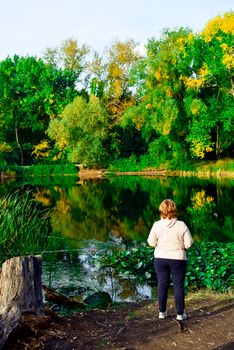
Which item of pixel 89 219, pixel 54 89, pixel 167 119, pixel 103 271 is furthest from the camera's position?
pixel 54 89

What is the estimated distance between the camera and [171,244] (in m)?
5.49

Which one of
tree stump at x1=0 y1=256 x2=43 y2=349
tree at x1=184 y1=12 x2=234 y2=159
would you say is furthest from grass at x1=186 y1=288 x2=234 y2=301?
tree at x1=184 y1=12 x2=234 y2=159

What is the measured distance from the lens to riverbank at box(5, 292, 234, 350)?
16.5ft

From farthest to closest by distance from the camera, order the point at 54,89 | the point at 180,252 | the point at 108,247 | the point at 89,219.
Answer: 1. the point at 54,89
2. the point at 89,219
3. the point at 108,247
4. the point at 180,252

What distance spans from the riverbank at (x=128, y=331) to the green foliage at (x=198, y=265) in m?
2.01

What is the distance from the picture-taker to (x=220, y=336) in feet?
17.1

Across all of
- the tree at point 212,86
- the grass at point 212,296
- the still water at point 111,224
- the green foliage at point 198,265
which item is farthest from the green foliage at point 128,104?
the grass at point 212,296

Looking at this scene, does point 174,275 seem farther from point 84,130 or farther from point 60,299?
point 84,130

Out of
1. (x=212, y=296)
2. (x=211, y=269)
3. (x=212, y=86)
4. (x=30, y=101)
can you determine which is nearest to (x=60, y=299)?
(x=212, y=296)

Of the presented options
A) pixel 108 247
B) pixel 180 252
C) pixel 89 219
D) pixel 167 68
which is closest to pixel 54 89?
pixel 167 68

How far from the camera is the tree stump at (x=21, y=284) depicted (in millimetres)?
5191

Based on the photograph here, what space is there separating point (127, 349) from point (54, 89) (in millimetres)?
48126

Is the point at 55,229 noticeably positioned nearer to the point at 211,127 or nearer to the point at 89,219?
the point at 89,219

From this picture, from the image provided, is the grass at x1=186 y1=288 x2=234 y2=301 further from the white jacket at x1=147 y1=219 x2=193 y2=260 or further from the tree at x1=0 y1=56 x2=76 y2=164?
→ the tree at x1=0 y1=56 x2=76 y2=164
